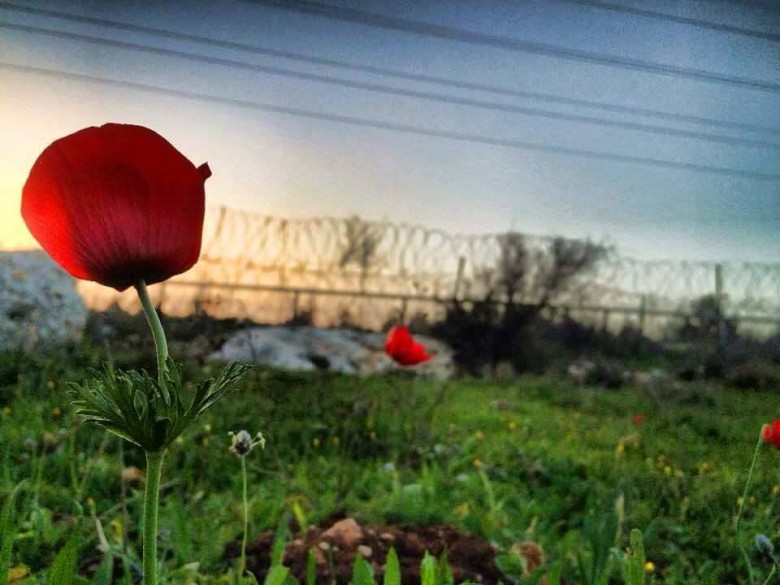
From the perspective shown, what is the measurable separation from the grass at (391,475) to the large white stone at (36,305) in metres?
0.17

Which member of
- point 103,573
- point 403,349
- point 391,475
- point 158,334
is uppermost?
point 158,334

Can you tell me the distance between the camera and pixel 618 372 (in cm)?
516

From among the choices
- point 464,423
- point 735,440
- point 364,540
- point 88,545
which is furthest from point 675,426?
point 88,545

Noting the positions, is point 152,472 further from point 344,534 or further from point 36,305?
point 36,305

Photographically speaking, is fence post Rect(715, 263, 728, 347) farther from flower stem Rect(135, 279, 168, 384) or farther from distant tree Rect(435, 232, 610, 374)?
flower stem Rect(135, 279, 168, 384)

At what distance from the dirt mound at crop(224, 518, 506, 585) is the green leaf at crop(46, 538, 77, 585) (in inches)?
23.8

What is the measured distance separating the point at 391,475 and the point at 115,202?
188 cm

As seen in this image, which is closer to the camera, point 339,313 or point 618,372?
point 339,313

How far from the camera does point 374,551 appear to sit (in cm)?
126

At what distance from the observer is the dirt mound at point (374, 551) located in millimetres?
1193

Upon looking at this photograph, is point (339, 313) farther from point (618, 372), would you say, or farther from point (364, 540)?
point (364, 540)

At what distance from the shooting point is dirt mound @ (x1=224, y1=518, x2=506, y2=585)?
1193 mm

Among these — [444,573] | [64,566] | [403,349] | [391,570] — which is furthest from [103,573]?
[403,349]

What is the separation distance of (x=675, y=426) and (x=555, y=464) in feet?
3.52
